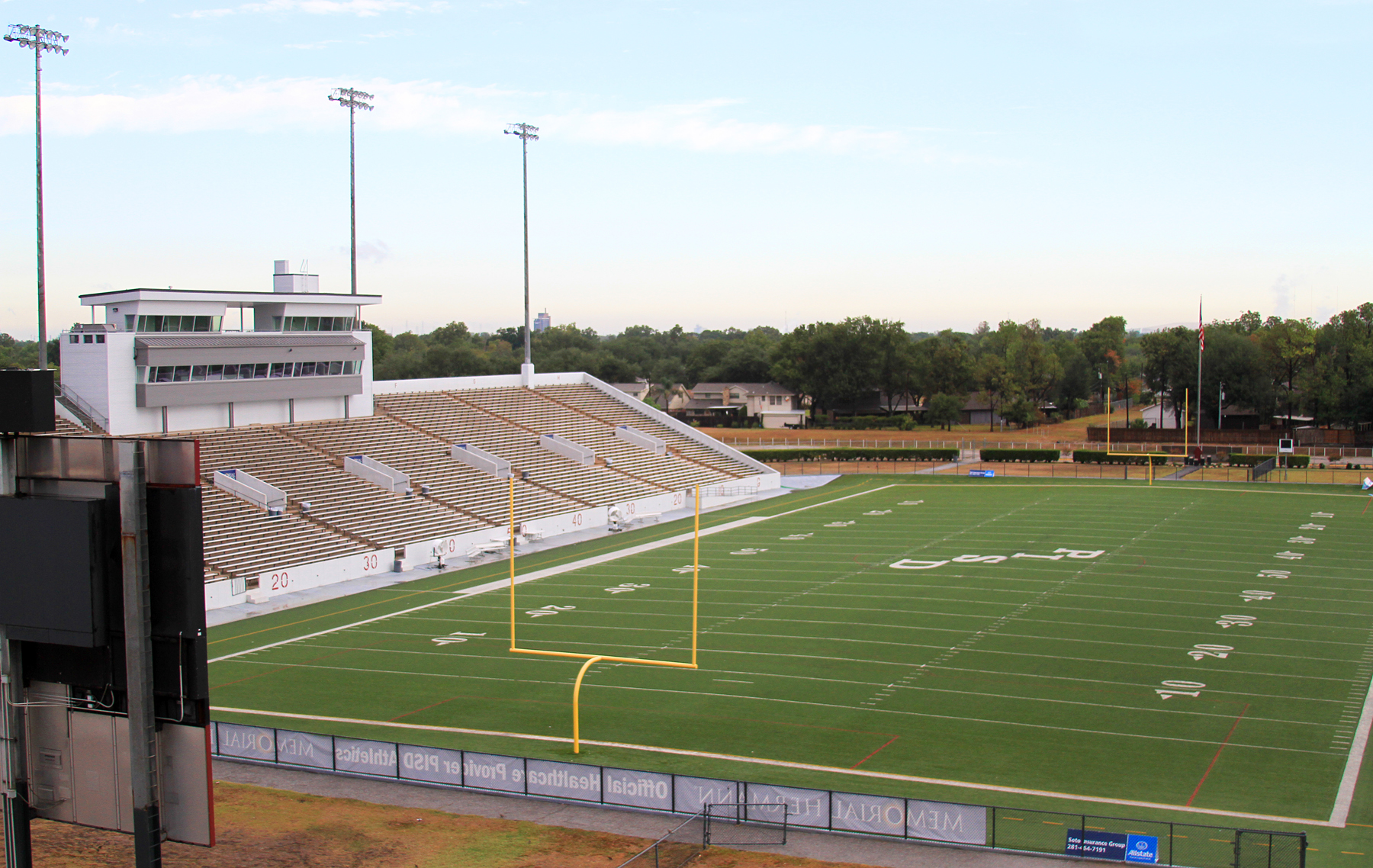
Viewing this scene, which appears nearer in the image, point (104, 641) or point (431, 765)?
point (104, 641)

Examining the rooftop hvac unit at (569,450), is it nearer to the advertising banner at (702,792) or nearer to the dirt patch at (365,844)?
the dirt patch at (365,844)

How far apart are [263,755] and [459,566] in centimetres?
1598

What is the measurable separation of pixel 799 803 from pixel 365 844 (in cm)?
500

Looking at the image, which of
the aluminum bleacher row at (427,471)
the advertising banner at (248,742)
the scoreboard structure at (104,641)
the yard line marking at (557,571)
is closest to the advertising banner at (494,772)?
the advertising banner at (248,742)

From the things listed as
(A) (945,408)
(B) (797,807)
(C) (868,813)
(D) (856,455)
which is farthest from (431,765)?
(A) (945,408)

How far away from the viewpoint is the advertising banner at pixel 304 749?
1566 cm

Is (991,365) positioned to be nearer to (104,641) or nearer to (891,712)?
(891,712)

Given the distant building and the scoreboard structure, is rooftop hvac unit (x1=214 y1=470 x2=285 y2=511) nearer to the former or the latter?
the distant building

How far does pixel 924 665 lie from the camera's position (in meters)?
20.9

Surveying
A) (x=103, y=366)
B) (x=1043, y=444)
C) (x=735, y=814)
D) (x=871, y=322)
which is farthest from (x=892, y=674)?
(x=871, y=322)

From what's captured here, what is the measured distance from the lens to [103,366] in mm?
31656

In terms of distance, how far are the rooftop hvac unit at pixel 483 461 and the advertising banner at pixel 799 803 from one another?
27610 mm

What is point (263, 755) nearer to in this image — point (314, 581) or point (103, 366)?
point (314, 581)

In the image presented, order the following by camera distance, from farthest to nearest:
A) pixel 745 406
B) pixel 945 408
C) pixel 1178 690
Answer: pixel 745 406 → pixel 945 408 → pixel 1178 690
